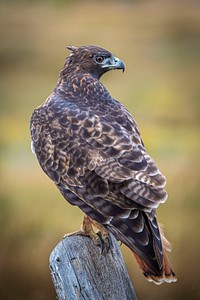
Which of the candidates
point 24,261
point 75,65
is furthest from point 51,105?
point 24,261

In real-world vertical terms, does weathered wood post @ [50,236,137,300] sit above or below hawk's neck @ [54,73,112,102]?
below

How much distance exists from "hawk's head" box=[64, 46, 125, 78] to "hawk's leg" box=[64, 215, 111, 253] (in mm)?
1078

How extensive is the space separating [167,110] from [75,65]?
9.93 feet

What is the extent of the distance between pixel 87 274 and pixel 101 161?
0.69 meters

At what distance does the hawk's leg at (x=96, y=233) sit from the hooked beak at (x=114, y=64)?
3.23 feet

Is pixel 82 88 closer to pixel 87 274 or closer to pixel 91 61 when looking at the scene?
pixel 91 61

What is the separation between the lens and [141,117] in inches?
303

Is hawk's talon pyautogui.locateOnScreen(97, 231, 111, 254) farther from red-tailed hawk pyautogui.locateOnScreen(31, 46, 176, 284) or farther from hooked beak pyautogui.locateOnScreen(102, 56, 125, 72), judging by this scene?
hooked beak pyautogui.locateOnScreen(102, 56, 125, 72)

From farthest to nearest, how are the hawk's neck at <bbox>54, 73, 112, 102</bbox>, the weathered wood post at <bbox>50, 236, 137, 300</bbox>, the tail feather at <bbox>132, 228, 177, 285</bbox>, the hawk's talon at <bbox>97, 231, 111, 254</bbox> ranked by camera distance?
the hawk's neck at <bbox>54, 73, 112, 102</bbox>, the hawk's talon at <bbox>97, 231, 111, 254</bbox>, the tail feather at <bbox>132, 228, 177, 285</bbox>, the weathered wood post at <bbox>50, 236, 137, 300</bbox>

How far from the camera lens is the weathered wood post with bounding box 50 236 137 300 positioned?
11.2 feet

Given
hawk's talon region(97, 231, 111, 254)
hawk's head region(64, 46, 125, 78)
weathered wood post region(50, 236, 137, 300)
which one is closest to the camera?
weathered wood post region(50, 236, 137, 300)

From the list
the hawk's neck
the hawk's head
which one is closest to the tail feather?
the hawk's neck

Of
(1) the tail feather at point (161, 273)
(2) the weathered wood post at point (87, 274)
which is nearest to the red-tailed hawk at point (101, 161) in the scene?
(1) the tail feather at point (161, 273)

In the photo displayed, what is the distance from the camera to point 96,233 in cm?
415
